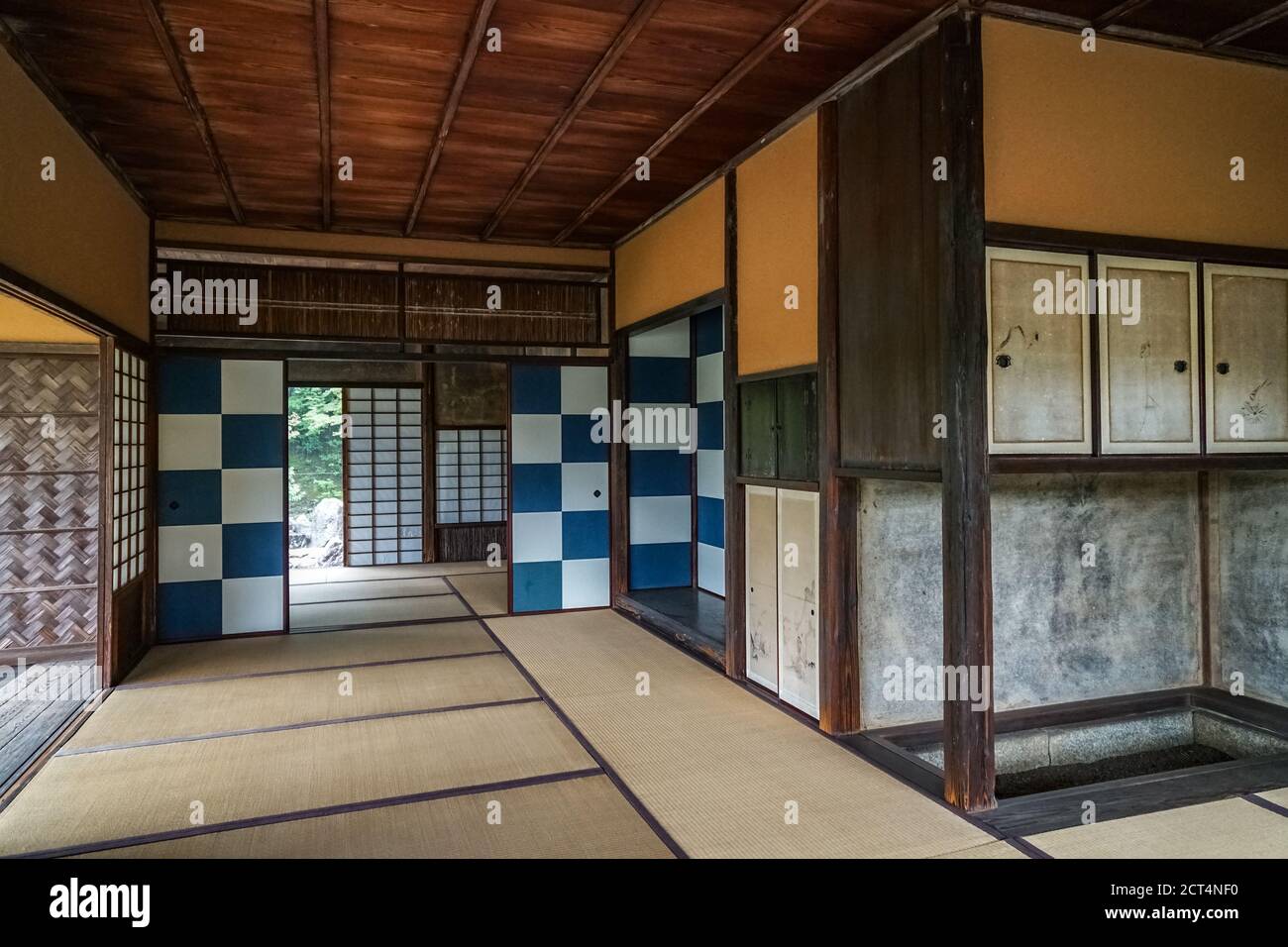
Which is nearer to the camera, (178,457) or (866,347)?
(866,347)

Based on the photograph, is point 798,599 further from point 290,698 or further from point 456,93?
point 456,93

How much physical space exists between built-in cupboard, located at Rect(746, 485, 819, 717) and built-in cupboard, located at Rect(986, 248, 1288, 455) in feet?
3.72

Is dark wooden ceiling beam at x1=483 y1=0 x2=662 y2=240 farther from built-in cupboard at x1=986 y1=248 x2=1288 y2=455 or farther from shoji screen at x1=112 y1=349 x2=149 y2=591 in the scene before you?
shoji screen at x1=112 y1=349 x2=149 y2=591

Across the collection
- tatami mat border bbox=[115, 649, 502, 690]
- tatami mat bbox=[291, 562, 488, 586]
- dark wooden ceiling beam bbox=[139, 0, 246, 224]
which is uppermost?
dark wooden ceiling beam bbox=[139, 0, 246, 224]

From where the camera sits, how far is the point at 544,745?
3.55 meters

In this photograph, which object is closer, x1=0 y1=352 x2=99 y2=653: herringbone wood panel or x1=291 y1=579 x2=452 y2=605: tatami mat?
x1=0 y1=352 x2=99 y2=653: herringbone wood panel

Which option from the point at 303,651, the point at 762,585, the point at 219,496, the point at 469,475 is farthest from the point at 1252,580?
the point at 469,475

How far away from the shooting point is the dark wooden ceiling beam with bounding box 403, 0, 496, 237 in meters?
3.09

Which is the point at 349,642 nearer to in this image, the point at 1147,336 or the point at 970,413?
the point at 970,413

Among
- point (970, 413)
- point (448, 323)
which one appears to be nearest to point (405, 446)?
point (448, 323)

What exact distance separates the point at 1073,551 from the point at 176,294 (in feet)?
18.8

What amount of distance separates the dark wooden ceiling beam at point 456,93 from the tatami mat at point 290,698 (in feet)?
9.45

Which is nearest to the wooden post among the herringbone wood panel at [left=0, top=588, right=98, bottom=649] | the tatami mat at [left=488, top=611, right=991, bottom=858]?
the tatami mat at [left=488, top=611, right=991, bottom=858]
